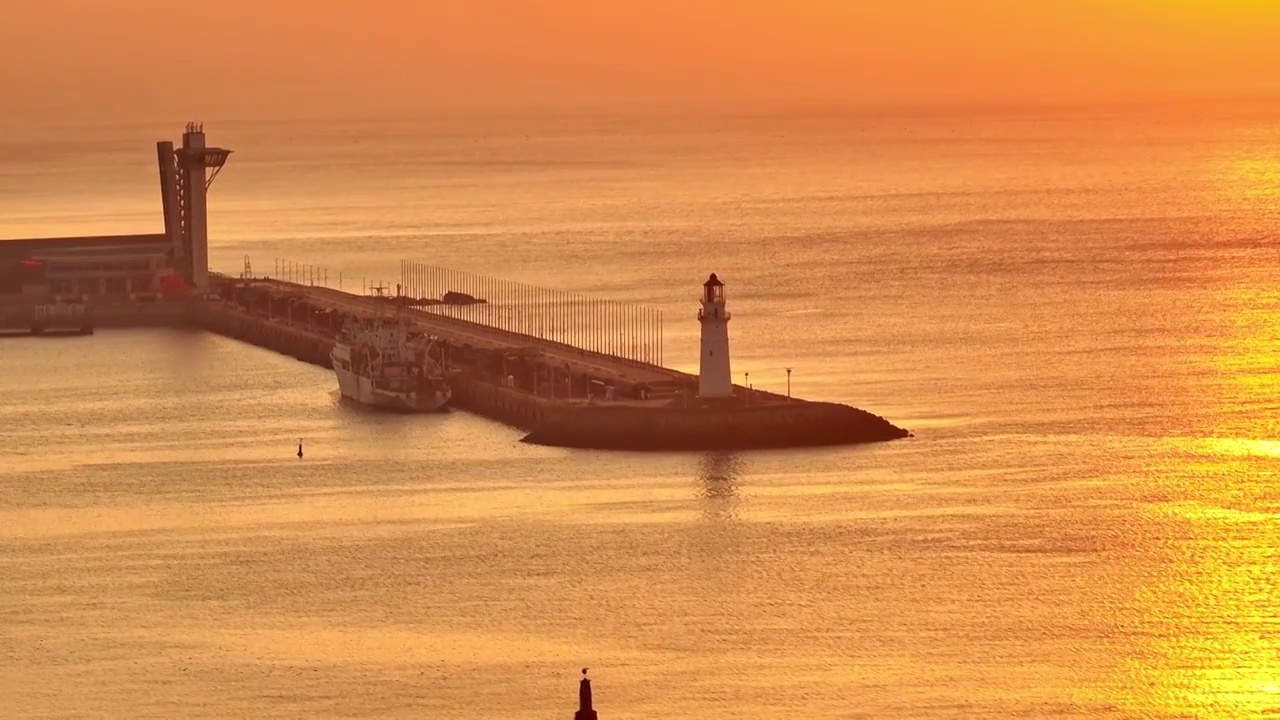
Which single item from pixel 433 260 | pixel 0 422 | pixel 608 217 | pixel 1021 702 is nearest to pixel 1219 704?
pixel 1021 702

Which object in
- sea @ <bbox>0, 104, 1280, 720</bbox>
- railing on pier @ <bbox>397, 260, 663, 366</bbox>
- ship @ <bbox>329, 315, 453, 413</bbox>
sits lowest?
sea @ <bbox>0, 104, 1280, 720</bbox>

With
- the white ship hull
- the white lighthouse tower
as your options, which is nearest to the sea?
the white ship hull

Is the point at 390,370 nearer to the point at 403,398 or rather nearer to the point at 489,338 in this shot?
the point at 403,398

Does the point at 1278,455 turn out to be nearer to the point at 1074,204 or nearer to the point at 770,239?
the point at 770,239

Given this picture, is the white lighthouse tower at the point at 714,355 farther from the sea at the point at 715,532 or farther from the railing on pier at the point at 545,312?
the railing on pier at the point at 545,312

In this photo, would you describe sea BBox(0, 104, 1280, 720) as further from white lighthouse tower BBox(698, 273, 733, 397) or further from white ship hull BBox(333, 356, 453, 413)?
white lighthouse tower BBox(698, 273, 733, 397)

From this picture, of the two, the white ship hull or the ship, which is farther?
the ship
